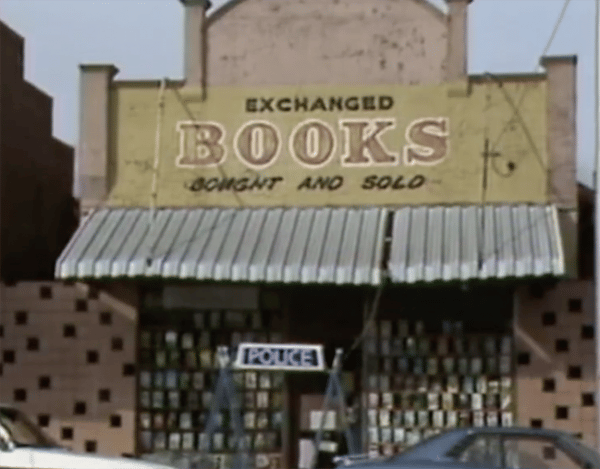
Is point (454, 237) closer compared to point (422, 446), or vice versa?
point (422, 446)

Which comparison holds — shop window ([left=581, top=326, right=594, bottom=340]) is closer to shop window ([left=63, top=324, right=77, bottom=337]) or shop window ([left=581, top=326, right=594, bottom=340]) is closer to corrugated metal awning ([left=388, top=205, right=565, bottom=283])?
corrugated metal awning ([left=388, top=205, right=565, bottom=283])

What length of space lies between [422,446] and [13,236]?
9.90 meters

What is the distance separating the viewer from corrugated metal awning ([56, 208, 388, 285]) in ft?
63.8

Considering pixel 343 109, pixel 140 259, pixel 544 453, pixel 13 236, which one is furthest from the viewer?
pixel 13 236

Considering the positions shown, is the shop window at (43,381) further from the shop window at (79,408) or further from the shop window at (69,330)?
the shop window at (69,330)

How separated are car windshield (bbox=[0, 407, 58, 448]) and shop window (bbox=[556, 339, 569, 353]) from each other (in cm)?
758

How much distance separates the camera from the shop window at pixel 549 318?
2020cm

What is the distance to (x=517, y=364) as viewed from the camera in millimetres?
20281

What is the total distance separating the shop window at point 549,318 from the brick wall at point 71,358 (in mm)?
5830

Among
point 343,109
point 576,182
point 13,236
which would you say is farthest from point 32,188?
point 576,182

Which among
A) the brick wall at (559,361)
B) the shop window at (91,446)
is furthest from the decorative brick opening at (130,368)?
the brick wall at (559,361)

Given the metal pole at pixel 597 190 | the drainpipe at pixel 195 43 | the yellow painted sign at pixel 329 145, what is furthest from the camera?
the drainpipe at pixel 195 43

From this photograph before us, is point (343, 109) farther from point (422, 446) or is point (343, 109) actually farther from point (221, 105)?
point (422, 446)

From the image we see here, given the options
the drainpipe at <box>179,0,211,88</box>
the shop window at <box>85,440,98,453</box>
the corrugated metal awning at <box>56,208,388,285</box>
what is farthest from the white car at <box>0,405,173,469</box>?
the drainpipe at <box>179,0,211,88</box>
